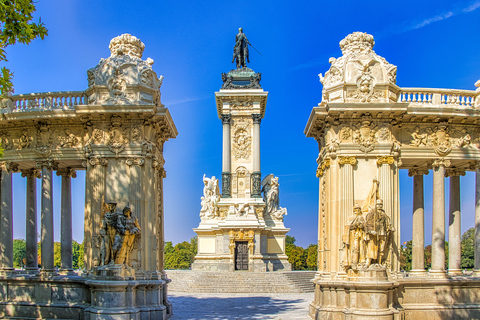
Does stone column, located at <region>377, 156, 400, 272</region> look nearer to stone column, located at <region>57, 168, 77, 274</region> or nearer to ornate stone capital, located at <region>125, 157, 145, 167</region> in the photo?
ornate stone capital, located at <region>125, 157, 145, 167</region>

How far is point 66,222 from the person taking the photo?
19.9 metres

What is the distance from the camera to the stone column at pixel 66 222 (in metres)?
19.8

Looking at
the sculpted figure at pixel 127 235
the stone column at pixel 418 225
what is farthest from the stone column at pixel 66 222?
the stone column at pixel 418 225

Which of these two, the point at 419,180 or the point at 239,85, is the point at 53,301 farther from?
the point at 239,85

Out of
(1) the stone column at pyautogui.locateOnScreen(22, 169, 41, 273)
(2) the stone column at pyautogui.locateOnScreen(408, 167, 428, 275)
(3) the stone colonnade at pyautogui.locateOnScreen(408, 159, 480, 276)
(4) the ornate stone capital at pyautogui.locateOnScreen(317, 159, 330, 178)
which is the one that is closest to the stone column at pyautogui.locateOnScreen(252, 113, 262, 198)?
(3) the stone colonnade at pyautogui.locateOnScreen(408, 159, 480, 276)

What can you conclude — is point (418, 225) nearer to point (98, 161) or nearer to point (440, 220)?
point (440, 220)

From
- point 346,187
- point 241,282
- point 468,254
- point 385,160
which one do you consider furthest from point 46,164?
point 468,254

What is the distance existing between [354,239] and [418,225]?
5550mm

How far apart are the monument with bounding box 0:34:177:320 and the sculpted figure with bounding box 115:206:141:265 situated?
0.03 m

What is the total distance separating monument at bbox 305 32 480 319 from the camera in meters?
16.5

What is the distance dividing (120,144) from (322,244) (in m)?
8.06

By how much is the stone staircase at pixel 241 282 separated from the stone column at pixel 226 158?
703cm

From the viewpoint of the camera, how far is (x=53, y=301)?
17688mm

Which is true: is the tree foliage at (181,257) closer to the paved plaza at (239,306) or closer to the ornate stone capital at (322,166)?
the paved plaza at (239,306)
